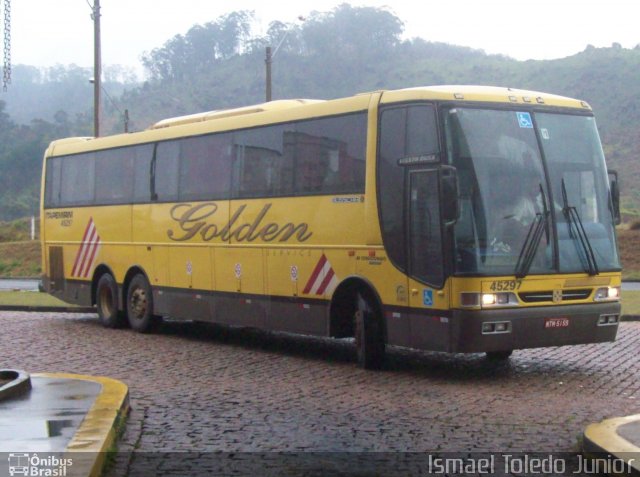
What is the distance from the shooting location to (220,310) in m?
18.0

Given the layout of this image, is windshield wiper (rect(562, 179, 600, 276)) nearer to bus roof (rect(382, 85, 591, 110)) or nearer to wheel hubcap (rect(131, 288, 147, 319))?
bus roof (rect(382, 85, 591, 110))

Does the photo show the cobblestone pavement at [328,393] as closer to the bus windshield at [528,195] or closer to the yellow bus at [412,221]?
the yellow bus at [412,221]

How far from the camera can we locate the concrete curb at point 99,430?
25.9ft

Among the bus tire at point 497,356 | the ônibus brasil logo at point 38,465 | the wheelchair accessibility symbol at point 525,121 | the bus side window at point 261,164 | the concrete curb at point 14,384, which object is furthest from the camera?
the bus side window at point 261,164

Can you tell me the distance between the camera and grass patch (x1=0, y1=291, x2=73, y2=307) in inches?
1030

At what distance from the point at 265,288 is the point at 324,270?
1612 millimetres

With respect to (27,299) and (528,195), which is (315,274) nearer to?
(528,195)

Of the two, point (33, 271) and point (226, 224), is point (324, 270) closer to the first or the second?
point (226, 224)

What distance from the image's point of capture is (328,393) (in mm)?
12383

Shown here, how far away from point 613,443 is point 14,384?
224 inches

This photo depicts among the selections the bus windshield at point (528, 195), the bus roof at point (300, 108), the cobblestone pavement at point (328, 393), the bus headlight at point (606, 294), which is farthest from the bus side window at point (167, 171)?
the bus headlight at point (606, 294)

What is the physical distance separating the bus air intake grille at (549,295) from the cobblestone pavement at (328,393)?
2.96ft

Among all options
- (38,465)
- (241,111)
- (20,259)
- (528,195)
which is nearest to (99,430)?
(38,465)

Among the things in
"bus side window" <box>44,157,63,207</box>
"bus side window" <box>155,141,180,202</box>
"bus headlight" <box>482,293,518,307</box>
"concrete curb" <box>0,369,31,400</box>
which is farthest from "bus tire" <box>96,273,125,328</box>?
"bus headlight" <box>482,293,518,307</box>
